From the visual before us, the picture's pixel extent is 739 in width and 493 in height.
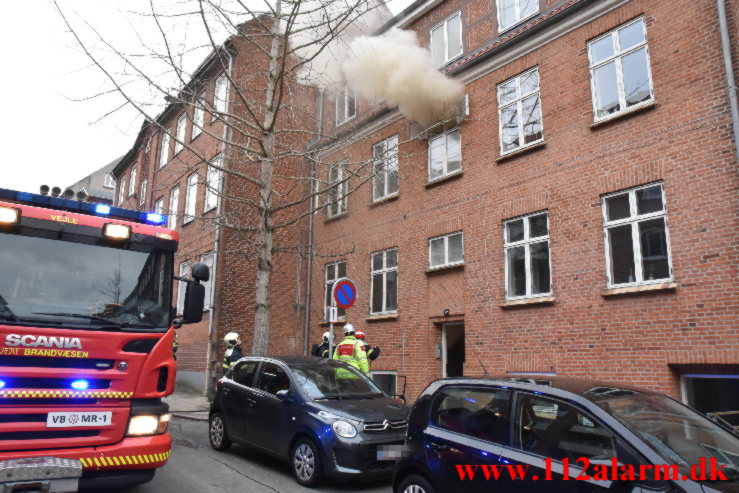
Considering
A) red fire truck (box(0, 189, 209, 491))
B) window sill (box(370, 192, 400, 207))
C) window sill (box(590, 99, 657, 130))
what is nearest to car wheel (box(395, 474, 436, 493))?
red fire truck (box(0, 189, 209, 491))

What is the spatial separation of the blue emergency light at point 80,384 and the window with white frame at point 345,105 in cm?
1314

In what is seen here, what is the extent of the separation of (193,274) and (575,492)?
4210mm

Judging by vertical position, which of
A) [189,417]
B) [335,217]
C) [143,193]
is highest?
[143,193]

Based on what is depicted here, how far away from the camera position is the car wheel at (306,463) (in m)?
6.21

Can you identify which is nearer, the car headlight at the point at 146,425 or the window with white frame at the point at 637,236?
the car headlight at the point at 146,425

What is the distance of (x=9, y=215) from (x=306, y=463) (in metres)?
4.03

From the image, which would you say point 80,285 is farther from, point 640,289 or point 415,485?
point 640,289

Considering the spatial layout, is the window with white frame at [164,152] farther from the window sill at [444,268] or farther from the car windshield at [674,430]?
the car windshield at [674,430]

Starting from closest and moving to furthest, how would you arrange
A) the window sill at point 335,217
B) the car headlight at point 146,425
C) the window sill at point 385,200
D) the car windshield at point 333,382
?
the car headlight at point 146,425
the car windshield at point 333,382
the window sill at point 385,200
the window sill at point 335,217

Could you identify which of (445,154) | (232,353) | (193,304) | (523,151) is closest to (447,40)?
(445,154)

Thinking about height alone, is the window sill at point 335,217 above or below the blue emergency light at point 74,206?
above

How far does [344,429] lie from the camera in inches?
245

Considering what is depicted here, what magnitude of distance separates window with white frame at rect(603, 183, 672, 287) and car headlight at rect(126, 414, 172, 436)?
7.30 meters

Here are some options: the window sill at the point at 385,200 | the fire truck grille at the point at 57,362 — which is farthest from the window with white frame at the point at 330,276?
the fire truck grille at the point at 57,362
